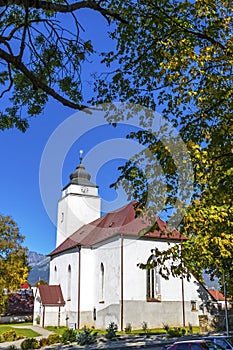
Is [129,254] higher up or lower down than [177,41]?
lower down

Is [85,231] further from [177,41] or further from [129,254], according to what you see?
[177,41]

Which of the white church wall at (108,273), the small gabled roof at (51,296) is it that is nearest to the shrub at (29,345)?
the white church wall at (108,273)

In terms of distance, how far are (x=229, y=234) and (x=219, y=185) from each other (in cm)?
251

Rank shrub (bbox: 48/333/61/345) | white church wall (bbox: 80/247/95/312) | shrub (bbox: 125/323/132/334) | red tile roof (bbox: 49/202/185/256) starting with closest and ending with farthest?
1. shrub (bbox: 48/333/61/345)
2. shrub (bbox: 125/323/132/334)
3. red tile roof (bbox: 49/202/185/256)
4. white church wall (bbox: 80/247/95/312)

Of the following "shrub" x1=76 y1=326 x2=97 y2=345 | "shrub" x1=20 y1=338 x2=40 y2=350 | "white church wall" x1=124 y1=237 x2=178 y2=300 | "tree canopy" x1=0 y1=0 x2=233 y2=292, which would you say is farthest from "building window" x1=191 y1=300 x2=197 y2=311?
"tree canopy" x1=0 y1=0 x2=233 y2=292

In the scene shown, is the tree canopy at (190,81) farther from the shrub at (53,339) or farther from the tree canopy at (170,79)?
the shrub at (53,339)

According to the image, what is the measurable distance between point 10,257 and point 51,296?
24.0ft

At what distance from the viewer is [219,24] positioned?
24.9ft

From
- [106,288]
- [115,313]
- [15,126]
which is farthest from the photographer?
[106,288]

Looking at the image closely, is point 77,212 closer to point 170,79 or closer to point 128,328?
point 128,328

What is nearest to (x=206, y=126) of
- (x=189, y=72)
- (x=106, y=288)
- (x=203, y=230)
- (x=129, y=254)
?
(x=189, y=72)

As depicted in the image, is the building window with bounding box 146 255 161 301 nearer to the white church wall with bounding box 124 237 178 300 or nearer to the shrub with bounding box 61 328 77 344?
the white church wall with bounding box 124 237 178 300

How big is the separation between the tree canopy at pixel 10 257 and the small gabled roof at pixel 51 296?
15.8ft

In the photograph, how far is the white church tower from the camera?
43.3 meters
